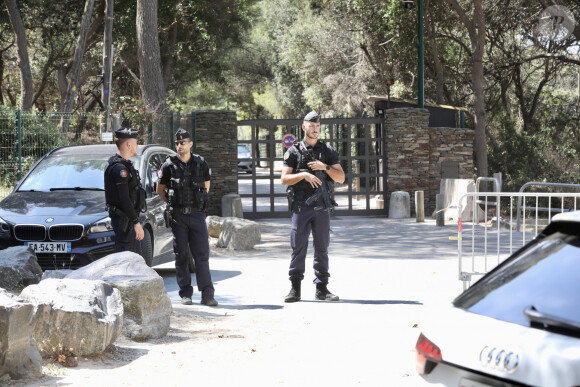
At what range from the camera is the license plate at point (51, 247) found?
9.70 meters

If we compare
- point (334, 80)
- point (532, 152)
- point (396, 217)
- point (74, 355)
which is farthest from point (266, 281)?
point (334, 80)

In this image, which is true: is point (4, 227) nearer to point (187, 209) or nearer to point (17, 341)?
point (187, 209)

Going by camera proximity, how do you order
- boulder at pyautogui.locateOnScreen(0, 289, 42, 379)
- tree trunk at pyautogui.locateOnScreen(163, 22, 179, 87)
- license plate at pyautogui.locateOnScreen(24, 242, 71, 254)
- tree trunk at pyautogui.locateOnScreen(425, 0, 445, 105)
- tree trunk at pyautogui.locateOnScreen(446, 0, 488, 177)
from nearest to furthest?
boulder at pyautogui.locateOnScreen(0, 289, 42, 379), license plate at pyautogui.locateOnScreen(24, 242, 71, 254), tree trunk at pyautogui.locateOnScreen(446, 0, 488, 177), tree trunk at pyautogui.locateOnScreen(425, 0, 445, 105), tree trunk at pyautogui.locateOnScreen(163, 22, 179, 87)

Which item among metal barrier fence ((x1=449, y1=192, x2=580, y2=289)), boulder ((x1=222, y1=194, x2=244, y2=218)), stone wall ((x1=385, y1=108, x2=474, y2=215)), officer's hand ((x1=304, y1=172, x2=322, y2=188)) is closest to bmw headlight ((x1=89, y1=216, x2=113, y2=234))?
officer's hand ((x1=304, y1=172, x2=322, y2=188))

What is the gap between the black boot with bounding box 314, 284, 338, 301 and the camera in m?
9.30

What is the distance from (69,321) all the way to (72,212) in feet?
12.6

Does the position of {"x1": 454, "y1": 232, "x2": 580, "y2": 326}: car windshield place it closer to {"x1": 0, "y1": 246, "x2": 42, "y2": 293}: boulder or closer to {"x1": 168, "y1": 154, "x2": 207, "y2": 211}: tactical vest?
{"x1": 0, "y1": 246, "x2": 42, "y2": 293}: boulder

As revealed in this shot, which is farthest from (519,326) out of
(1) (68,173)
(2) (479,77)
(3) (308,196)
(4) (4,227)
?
(2) (479,77)

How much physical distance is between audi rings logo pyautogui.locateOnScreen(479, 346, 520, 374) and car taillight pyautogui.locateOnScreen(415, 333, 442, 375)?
0.78ft

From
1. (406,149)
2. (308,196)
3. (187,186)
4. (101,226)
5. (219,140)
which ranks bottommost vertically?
(101,226)

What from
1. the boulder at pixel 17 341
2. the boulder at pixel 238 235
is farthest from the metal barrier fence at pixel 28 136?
the boulder at pixel 17 341

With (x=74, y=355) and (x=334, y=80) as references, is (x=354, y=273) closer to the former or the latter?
(x=74, y=355)

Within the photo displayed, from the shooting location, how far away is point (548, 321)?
3.09 m

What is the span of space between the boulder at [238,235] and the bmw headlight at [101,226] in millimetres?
4855
